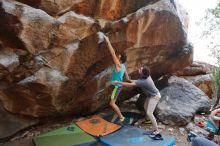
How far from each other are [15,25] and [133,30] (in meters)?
3.35

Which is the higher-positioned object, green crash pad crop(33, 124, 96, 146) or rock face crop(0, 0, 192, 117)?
rock face crop(0, 0, 192, 117)

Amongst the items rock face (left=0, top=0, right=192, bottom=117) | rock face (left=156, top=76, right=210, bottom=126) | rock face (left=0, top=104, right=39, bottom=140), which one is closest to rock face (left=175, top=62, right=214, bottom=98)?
rock face (left=156, top=76, right=210, bottom=126)

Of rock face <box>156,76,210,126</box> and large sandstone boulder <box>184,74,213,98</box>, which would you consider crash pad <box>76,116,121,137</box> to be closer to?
rock face <box>156,76,210,126</box>

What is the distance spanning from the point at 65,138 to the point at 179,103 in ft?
14.0

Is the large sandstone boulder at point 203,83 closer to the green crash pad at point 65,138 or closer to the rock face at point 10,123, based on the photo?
the green crash pad at point 65,138

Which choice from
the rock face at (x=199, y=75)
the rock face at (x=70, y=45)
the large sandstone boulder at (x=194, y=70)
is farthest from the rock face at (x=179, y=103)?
the large sandstone boulder at (x=194, y=70)

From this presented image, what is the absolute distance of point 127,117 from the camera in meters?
7.81

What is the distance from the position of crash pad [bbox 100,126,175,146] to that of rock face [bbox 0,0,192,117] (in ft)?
5.10

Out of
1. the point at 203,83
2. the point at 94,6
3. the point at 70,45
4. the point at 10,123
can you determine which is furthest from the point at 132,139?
the point at 203,83

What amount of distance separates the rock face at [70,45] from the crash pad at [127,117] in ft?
1.97

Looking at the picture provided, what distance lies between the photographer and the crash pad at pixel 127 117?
7348 mm

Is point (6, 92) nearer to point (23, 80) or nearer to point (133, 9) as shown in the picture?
point (23, 80)

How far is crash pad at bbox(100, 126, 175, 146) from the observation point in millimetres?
5973

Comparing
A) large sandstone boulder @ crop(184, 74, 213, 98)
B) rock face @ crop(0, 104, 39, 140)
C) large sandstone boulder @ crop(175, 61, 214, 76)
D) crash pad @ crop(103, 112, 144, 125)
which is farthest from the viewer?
large sandstone boulder @ crop(175, 61, 214, 76)
